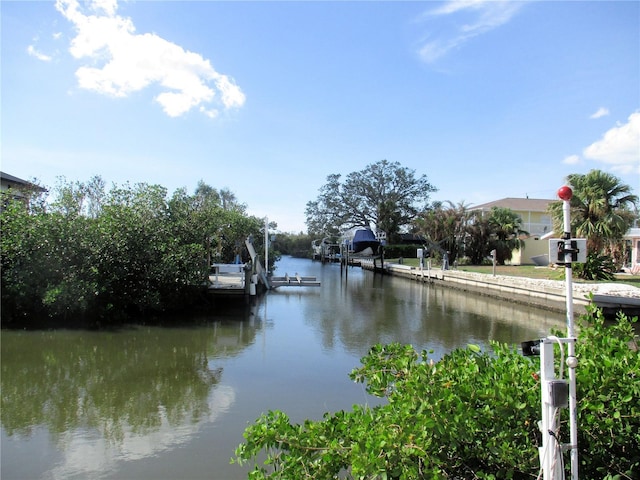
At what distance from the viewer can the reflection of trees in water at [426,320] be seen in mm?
12242

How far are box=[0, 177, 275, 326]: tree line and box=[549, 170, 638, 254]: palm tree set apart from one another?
1721cm

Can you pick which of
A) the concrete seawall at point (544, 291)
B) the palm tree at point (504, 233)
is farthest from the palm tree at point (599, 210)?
the palm tree at point (504, 233)

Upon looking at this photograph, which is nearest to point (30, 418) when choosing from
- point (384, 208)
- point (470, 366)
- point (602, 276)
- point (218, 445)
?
point (218, 445)

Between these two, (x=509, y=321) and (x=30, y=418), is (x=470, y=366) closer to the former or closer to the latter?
(x=30, y=418)

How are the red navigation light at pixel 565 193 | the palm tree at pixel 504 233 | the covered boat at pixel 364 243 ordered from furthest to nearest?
the covered boat at pixel 364 243, the palm tree at pixel 504 233, the red navigation light at pixel 565 193

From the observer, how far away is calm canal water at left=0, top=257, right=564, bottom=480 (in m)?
5.26

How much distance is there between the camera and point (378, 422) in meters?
2.84

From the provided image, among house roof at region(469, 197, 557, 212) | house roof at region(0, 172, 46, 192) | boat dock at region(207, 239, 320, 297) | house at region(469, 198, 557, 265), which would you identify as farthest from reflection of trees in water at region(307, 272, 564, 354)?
house roof at region(469, 197, 557, 212)

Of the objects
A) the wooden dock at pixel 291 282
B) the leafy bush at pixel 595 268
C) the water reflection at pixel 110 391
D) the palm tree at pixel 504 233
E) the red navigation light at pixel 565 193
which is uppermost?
the palm tree at pixel 504 233

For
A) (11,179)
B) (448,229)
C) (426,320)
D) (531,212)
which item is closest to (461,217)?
(448,229)

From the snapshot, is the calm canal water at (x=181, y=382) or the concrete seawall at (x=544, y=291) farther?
the concrete seawall at (x=544, y=291)

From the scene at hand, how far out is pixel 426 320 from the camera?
15508mm

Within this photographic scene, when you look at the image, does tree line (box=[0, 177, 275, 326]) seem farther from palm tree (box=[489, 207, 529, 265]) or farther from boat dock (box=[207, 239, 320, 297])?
palm tree (box=[489, 207, 529, 265])

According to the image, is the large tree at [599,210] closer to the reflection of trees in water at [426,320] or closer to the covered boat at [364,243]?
the reflection of trees in water at [426,320]
